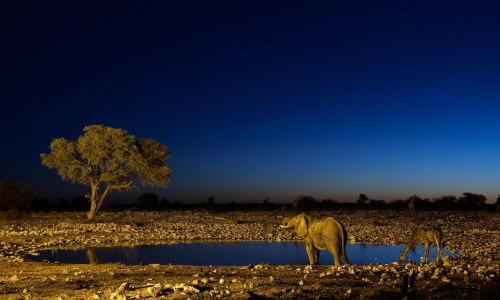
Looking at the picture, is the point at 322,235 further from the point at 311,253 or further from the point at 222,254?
the point at 222,254

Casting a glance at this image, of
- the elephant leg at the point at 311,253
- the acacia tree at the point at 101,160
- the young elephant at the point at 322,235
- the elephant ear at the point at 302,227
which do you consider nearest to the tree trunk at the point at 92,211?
the acacia tree at the point at 101,160

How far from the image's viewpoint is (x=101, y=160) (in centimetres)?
4391

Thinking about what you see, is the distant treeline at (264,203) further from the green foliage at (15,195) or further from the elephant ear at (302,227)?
the elephant ear at (302,227)

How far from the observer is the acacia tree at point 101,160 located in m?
43.4

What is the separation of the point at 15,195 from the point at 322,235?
4866 cm

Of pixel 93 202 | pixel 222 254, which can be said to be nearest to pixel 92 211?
pixel 93 202

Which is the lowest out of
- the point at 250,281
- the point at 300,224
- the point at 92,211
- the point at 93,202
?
the point at 250,281

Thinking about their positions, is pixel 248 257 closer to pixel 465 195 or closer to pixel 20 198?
pixel 20 198

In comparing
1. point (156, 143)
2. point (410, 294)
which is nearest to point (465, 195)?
point (156, 143)

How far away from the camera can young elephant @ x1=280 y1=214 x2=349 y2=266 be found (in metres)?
16.7

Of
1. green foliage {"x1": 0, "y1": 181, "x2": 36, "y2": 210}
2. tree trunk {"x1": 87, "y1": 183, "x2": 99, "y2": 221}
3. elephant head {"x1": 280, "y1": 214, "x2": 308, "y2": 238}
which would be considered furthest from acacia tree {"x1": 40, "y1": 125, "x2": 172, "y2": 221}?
elephant head {"x1": 280, "y1": 214, "x2": 308, "y2": 238}

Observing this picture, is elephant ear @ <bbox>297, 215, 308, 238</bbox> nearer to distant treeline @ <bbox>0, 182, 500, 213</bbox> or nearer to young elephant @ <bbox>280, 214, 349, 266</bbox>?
young elephant @ <bbox>280, 214, 349, 266</bbox>

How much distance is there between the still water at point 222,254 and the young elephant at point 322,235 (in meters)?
2.21

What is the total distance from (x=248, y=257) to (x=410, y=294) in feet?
45.6
